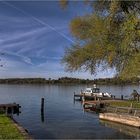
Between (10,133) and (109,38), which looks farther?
(109,38)

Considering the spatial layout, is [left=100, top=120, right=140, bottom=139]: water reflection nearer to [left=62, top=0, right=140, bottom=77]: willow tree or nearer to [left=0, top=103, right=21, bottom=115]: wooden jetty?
[left=62, top=0, right=140, bottom=77]: willow tree

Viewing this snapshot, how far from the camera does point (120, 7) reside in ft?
122

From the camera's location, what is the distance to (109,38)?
42.1m

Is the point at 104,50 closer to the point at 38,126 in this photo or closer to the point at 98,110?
the point at 38,126

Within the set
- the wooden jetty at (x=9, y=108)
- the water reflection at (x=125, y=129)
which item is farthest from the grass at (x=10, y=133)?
the wooden jetty at (x=9, y=108)

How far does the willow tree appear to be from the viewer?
37.1 metres

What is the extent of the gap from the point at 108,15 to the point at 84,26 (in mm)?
9163

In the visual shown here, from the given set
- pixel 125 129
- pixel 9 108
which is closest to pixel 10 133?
pixel 125 129

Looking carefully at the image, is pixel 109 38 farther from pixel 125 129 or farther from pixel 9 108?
pixel 9 108

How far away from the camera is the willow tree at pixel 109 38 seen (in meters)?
37.1

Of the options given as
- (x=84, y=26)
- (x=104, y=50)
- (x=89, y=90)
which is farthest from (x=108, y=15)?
(x=89, y=90)

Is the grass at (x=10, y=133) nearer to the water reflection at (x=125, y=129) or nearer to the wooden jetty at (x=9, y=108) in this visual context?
the water reflection at (x=125, y=129)

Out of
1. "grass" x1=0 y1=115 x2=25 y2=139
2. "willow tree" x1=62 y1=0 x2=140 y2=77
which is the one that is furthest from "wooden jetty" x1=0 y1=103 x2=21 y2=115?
"grass" x1=0 y1=115 x2=25 y2=139

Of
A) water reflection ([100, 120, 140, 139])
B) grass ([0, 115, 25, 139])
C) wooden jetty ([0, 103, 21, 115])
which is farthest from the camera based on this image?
wooden jetty ([0, 103, 21, 115])
